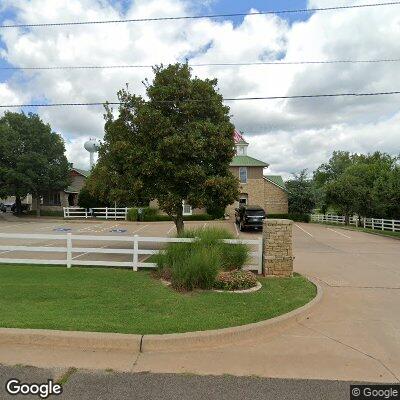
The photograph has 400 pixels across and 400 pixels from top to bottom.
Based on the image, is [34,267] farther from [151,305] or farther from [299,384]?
[299,384]

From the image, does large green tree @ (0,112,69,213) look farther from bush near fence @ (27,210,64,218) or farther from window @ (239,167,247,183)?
window @ (239,167,247,183)

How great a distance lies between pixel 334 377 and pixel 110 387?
2.45m

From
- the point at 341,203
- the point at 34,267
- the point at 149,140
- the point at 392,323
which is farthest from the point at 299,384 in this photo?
the point at 341,203

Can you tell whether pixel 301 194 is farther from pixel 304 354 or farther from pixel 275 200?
pixel 304 354

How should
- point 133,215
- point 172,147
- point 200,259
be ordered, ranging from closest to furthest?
point 200,259
point 172,147
point 133,215

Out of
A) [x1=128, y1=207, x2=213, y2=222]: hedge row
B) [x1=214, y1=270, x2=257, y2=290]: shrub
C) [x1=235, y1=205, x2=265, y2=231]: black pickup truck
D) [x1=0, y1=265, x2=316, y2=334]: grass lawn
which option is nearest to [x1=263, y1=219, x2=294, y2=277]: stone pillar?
[x1=0, y1=265, x2=316, y2=334]: grass lawn

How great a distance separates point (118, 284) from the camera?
839 centimetres

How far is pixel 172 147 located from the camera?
43.5 ft

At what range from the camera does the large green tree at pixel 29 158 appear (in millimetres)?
40500

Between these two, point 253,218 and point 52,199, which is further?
point 52,199

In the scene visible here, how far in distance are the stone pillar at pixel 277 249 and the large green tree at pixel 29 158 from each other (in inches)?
1429

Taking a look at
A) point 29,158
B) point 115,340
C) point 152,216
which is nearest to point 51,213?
point 29,158

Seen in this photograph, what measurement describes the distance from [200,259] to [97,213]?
35.6 meters

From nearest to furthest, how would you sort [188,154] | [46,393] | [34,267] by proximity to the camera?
[46,393], [34,267], [188,154]
